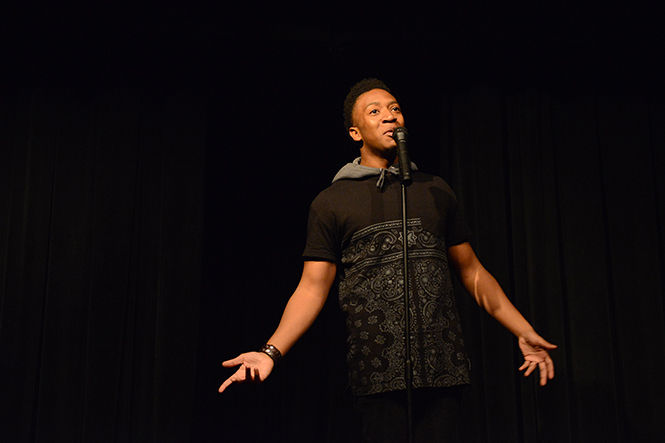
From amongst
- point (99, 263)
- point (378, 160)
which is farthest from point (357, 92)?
point (99, 263)

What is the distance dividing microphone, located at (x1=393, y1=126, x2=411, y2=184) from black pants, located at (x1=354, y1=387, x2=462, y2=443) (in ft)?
1.79

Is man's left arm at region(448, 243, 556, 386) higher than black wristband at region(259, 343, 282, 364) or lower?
higher

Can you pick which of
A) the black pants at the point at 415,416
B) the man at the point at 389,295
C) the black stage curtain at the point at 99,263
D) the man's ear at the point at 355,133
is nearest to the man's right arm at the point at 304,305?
the man at the point at 389,295

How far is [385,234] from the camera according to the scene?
157cm

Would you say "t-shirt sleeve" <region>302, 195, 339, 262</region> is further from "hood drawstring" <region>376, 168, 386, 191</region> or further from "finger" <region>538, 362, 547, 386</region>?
"finger" <region>538, 362, 547, 386</region>

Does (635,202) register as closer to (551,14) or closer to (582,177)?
(582,177)

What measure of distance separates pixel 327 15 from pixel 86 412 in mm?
2319

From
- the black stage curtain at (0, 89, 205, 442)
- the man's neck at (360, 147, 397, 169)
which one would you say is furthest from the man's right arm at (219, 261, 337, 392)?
the black stage curtain at (0, 89, 205, 442)

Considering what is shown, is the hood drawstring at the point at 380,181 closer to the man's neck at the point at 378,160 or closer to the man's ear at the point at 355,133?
the man's neck at the point at 378,160

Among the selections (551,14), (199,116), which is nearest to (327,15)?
(199,116)

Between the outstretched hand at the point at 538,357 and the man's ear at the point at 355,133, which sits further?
the man's ear at the point at 355,133

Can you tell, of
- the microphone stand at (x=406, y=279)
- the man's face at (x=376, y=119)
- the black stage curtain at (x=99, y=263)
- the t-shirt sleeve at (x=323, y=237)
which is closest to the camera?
the microphone stand at (x=406, y=279)

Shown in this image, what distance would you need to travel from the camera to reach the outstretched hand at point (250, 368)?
4.45 feet

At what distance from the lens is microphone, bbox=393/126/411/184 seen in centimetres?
148
